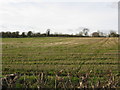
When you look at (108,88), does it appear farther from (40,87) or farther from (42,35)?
(42,35)

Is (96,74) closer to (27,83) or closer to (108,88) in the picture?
(108,88)

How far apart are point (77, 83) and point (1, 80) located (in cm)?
274

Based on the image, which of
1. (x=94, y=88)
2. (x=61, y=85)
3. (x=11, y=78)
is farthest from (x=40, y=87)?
(x=94, y=88)

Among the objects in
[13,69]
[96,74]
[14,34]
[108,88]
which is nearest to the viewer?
[108,88]

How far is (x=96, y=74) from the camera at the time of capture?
8320 mm

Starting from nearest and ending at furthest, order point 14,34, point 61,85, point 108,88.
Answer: point 108,88
point 61,85
point 14,34

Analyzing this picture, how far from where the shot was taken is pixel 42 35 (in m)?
71.3

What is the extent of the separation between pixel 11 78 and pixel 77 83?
2.45m

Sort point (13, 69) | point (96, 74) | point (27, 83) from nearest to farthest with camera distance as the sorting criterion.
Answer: point (27, 83), point (96, 74), point (13, 69)

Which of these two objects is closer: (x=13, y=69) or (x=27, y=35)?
(x=13, y=69)

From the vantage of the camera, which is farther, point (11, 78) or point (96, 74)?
point (96, 74)

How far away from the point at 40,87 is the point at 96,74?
3176mm

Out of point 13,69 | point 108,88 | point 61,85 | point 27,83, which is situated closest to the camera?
point 108,88

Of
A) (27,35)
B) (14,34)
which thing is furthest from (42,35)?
(14,34)
